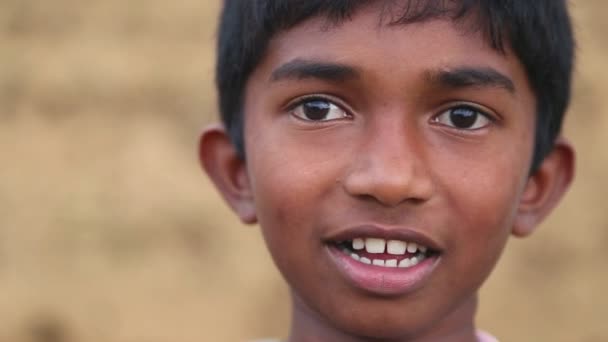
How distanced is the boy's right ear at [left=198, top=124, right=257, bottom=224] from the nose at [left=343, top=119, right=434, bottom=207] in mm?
343

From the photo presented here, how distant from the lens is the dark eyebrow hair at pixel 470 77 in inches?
61.6

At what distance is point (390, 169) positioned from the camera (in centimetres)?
151

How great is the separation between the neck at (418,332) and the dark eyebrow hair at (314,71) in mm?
372

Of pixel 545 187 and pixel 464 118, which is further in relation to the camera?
pixel 545 187

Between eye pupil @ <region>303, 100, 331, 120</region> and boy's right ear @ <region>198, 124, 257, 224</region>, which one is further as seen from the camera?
boy's right ear @ <region>198, 124, 257, 224</region>

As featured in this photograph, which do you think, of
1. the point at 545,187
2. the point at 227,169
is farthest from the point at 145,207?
the point at 545,187

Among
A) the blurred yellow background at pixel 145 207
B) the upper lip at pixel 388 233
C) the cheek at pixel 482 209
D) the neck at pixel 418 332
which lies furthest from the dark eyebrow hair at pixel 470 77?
the blurred yellow background at pixel 145 207

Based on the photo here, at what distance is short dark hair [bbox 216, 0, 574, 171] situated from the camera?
159cm

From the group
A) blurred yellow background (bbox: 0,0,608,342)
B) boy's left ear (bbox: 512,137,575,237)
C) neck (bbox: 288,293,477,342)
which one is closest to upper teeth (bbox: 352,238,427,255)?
neck (bbox: 288,293,477,342)

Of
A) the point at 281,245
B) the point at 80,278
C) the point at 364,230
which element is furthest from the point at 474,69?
the point at 80,278

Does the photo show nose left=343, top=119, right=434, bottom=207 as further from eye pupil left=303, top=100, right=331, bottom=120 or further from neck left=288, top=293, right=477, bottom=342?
neck left=288, top=293, right=477, bottom=342

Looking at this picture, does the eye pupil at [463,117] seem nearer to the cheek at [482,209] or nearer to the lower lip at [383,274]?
the cheek at [482,209]

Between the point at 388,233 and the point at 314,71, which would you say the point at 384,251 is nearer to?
the point at 388,233

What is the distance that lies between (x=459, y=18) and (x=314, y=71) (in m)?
0.22
